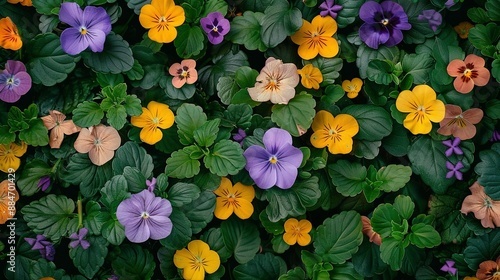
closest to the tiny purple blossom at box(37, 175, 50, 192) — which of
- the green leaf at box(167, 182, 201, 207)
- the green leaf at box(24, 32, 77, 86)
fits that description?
the green leaf at box(24, 32, 77, 86)

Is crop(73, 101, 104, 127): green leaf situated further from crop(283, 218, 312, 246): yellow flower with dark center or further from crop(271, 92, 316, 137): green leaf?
crop(283, 218, 312, 246): yellow flower with dark center

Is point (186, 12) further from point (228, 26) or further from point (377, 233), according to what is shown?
point (377, 233)

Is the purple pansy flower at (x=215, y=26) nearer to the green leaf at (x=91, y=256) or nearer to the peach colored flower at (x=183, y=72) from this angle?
the peach colored flower at (x=183, y=72)

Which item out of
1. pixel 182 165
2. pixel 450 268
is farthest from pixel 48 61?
pixel 450 268

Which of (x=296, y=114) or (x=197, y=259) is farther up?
(x=296, y=114)

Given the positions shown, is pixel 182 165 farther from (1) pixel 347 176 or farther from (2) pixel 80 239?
(1) pixel 347 176

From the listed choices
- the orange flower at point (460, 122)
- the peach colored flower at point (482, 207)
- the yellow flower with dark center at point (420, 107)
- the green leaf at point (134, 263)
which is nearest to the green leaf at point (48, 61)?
the green leaf at point (134, 263)
